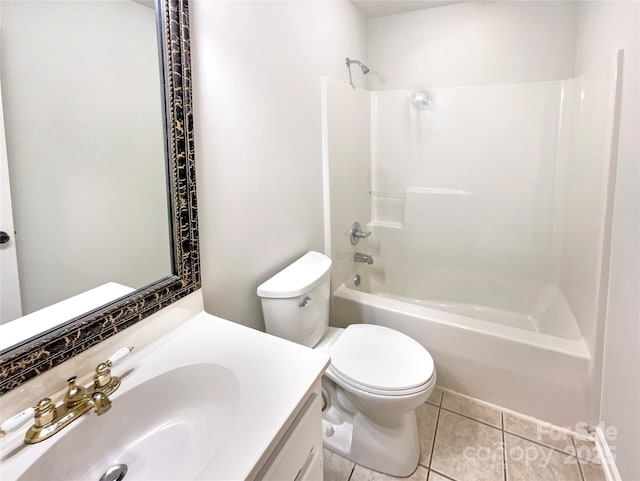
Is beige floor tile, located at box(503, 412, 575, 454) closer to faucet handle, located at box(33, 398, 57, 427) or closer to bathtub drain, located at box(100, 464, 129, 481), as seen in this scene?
bathtub drain, located at box(100, 464, 129, 481)

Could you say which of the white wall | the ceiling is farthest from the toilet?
the ceiling

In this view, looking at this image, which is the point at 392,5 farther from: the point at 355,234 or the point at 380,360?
the point at 380,360

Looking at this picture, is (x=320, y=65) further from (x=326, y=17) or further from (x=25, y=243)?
(x=25, y=243)

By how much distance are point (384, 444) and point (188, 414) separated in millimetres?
926

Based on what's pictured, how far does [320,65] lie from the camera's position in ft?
5.96

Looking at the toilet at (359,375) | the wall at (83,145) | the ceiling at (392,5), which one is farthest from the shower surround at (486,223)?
the wall at (83,145)

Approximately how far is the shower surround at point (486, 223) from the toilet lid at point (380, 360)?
0.32 metres

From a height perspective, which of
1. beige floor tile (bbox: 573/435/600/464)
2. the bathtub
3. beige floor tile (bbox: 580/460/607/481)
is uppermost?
the bathtub

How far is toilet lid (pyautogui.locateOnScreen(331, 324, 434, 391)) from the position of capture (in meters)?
1.33

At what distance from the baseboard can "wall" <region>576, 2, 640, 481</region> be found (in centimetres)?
4

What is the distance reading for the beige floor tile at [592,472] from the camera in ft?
4.55

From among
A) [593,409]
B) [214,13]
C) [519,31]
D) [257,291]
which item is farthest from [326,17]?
[593,409]

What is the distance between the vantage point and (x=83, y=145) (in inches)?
31.1

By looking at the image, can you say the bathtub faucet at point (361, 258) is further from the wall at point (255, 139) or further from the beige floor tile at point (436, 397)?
the beige floor tile at point (436, 397)
